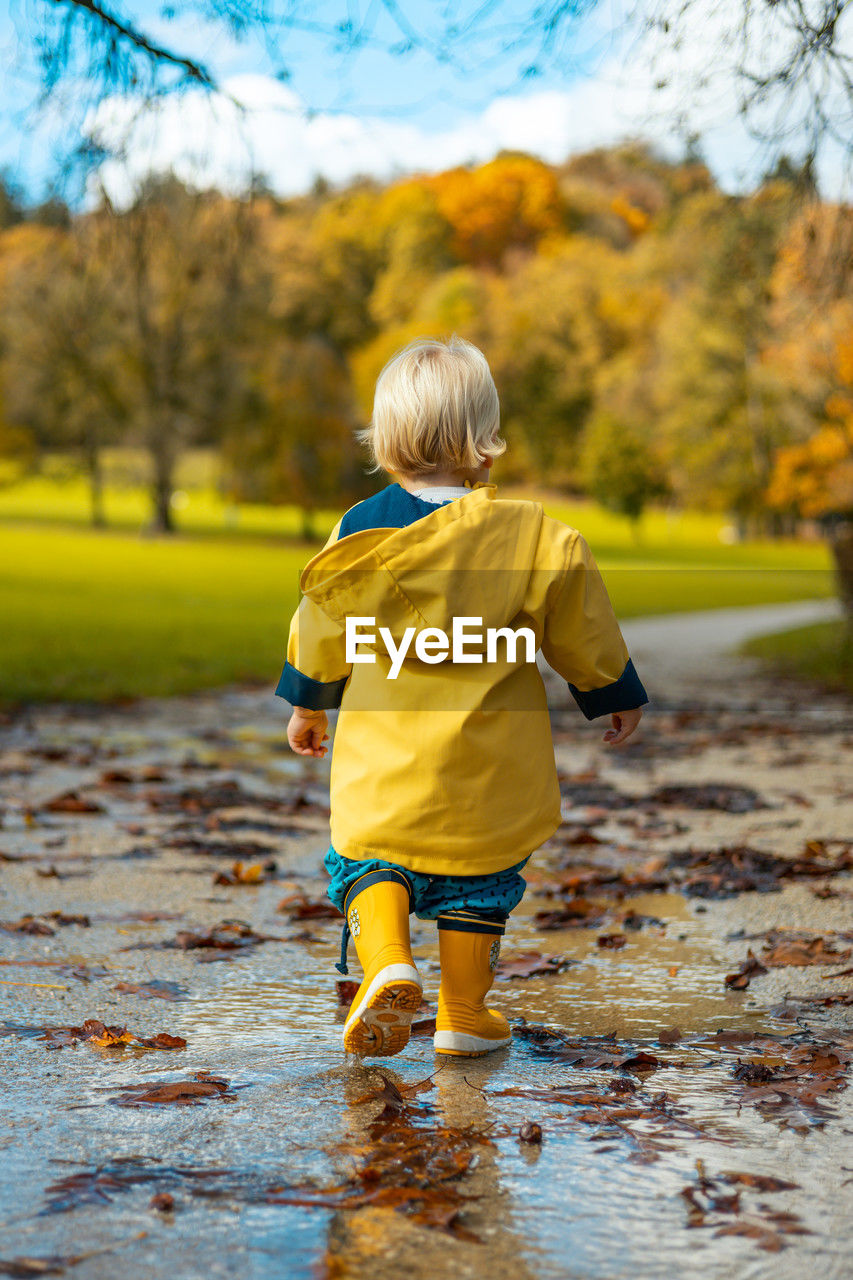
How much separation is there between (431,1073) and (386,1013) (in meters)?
0.23

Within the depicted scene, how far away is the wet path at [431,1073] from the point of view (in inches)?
82.7

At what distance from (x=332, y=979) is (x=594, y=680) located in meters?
1.23

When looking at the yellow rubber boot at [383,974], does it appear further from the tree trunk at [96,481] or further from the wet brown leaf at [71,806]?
the tree trunk at [96,481]

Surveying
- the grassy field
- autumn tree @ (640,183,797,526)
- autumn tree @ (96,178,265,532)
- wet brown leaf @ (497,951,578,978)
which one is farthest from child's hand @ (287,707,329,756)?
autumn tree @ (640,183,797,526)

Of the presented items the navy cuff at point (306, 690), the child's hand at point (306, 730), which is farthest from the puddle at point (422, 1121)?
the navy cuff at point (306, 690)

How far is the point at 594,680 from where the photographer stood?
9.91 feet

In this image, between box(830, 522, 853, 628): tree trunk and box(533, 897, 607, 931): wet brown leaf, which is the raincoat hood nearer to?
box(533, 897, 607, 931): wet brown leaf

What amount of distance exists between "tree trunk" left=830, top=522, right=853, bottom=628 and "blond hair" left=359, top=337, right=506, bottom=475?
10683 millimetres

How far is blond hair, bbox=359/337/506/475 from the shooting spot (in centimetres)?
299

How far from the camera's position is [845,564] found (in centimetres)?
1312

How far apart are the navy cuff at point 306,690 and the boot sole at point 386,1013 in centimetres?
61

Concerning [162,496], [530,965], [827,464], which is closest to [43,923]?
[530,965]

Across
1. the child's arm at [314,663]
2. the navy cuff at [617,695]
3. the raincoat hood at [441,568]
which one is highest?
the raincoat hood at [441,568]

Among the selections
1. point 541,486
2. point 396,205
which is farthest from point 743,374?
point 396,205
